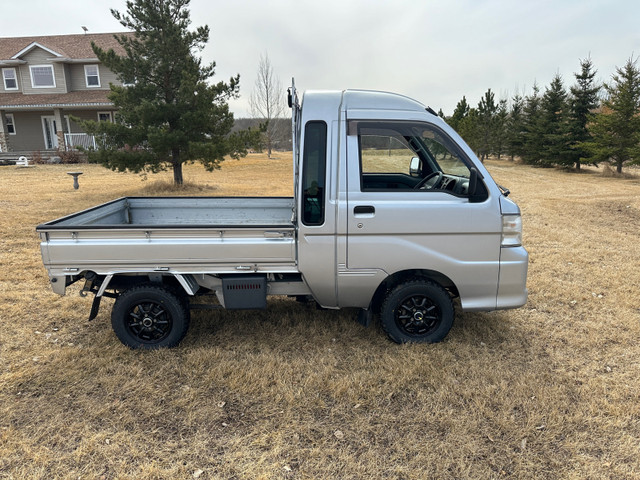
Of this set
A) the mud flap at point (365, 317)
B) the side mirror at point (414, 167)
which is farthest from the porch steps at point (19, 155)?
the mud flap at point (365, 317)

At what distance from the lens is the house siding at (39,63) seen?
83.3ft

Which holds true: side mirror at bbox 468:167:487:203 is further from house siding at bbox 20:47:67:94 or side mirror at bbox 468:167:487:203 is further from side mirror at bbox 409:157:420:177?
house siding at bbox 20:47:67:94

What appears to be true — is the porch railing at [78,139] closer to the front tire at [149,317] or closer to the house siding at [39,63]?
the house siding at [39,63]

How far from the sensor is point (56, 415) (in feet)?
10.4

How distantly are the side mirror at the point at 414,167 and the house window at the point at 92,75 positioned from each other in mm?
27420

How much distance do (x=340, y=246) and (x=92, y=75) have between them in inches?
1118

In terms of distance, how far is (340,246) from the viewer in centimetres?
376

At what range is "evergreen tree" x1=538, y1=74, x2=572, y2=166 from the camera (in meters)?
25.4

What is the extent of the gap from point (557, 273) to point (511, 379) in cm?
338

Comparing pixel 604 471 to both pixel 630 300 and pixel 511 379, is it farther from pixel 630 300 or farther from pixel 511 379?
pixel 630 300

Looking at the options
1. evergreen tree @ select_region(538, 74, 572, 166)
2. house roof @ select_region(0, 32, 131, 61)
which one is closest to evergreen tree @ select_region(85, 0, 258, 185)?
house roof @ select_region(0, 32, 131, 61)

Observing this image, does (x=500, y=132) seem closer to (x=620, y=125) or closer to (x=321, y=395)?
(x=620, y=125)

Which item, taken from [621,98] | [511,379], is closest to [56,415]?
[511,379]

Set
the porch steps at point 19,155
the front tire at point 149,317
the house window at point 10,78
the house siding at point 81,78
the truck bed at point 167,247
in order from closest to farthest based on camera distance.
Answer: the truck bed at point 167,247, the front tire at point 149,317, the porch steps at point 19,155, the house siding at point 81,78, the house window at point 10,78
